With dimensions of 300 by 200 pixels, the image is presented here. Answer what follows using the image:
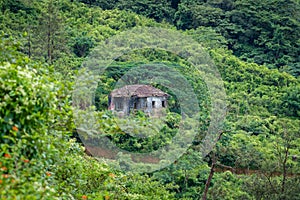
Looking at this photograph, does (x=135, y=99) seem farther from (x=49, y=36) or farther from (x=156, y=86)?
(x=49, y=36)

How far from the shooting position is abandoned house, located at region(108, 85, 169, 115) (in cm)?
1133

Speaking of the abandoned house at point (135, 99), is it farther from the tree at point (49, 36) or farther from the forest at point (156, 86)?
the tree at point (49, 36)

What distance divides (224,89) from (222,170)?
3.62 meters

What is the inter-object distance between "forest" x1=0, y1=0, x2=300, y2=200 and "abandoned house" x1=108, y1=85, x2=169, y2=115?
365 millimetres

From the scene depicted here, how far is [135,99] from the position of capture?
11.4 meters

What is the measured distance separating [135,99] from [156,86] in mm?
1381

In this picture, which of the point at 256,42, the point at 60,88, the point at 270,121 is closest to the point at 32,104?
the point at 60,88

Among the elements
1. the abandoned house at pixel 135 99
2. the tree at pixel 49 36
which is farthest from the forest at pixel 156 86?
the abandoned house at pixel 135 99

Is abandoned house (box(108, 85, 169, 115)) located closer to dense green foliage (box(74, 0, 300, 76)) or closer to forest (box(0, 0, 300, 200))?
forest (box(0, 0, 300, 200))

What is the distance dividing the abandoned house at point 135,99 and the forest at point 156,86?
365 mm

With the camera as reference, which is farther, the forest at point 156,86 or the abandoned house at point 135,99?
the abandoned house at point 135,99

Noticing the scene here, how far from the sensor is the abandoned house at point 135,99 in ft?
37.2

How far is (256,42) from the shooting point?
18594 mm

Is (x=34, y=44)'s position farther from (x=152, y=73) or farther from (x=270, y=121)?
(x=270, y=121)
